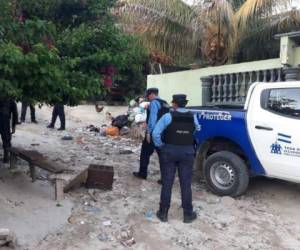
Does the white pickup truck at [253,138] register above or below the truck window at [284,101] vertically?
below

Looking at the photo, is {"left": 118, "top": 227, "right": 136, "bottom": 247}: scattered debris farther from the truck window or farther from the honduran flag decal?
the truck window

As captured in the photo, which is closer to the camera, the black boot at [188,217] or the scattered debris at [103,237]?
the scattered debris at [103,237]

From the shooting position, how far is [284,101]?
6.75 m

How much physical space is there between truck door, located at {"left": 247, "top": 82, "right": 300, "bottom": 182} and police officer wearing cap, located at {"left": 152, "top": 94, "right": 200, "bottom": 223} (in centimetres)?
121

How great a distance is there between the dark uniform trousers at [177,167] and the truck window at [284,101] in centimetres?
152

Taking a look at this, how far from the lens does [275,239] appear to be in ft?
19.2

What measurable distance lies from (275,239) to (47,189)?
333cm

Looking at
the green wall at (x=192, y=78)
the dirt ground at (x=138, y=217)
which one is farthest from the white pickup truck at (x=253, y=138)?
the green wall at (x=192, y=78)

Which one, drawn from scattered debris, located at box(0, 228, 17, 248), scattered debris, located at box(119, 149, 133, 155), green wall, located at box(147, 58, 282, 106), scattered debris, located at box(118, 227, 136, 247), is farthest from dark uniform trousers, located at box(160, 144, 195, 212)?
green wall, located at box(147, 58, 282, 106)

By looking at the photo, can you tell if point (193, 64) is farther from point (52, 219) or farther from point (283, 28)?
point (52, 219)

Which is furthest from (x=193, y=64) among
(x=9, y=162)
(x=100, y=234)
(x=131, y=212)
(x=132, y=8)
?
(x=100, y=234)

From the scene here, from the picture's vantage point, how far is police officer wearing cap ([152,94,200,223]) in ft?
19.6

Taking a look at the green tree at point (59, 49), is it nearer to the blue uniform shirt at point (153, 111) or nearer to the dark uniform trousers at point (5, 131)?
the blue uniform shirt at point (153, 111)

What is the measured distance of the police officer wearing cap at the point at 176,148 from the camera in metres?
5.96
